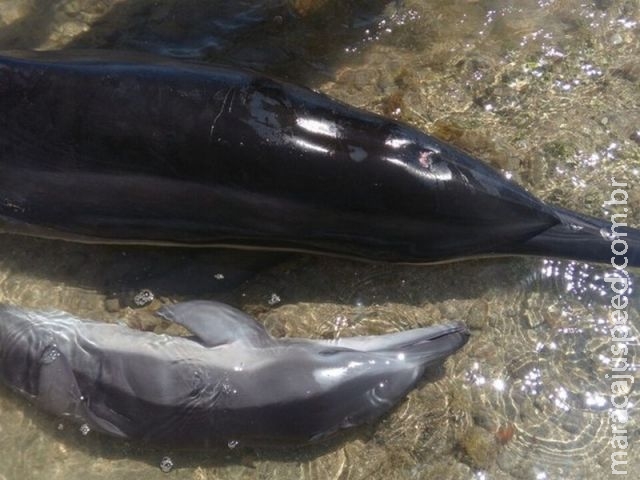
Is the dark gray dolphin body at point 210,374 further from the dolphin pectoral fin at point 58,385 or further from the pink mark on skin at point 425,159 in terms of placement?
the pink mark on skin at point 425,159

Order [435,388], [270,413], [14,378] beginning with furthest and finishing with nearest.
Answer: [435,388] < [14,378] < [270,413]

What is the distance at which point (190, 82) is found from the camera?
4.63m

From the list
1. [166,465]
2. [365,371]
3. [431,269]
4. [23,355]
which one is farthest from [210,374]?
[431,269]

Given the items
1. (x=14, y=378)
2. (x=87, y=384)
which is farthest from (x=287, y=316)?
(x=14, y=378)

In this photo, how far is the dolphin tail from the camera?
15.9 feet

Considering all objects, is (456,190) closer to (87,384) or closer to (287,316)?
(287,316)

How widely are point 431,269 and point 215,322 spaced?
1.57m

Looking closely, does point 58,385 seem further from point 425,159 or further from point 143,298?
point 425,159

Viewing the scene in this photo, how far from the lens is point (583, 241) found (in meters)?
4.90

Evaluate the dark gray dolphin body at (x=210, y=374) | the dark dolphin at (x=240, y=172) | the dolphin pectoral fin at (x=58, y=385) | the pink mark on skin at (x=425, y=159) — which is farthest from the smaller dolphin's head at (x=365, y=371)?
the dolphin pectoral fin at (x=58, y=385)

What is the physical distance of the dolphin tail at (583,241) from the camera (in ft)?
15.9

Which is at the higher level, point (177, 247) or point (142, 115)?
point (142, 115)

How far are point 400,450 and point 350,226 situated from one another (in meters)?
1.52

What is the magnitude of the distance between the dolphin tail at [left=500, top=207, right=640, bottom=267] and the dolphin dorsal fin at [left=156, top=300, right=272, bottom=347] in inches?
68.0
